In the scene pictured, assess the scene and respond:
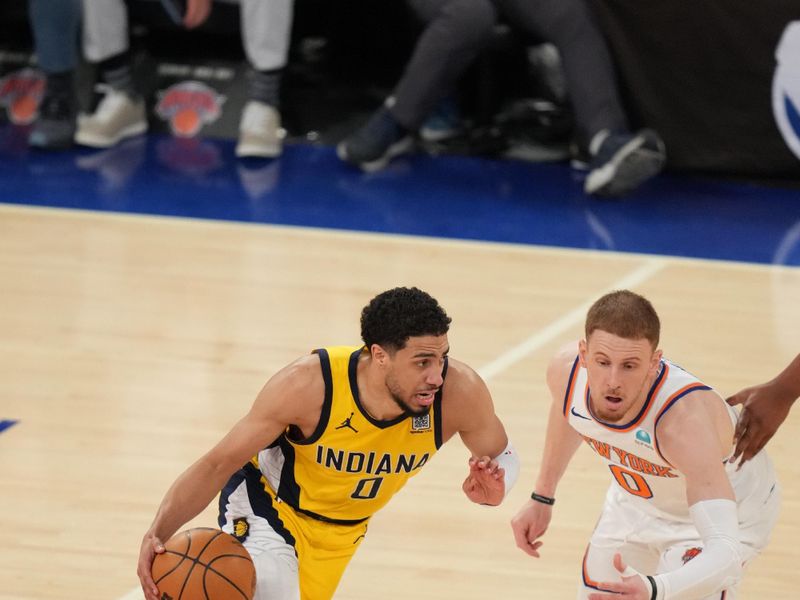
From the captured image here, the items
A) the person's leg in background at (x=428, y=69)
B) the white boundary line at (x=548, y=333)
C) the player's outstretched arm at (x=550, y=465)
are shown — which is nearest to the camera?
the player's outstretched arm at (x=550, y=465)

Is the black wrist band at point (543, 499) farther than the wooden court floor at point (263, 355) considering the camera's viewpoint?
No

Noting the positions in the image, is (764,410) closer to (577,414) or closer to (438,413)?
(577,414)

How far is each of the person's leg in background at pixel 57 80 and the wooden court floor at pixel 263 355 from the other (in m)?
1.35

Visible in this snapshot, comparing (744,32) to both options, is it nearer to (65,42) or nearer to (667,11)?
(667,11)

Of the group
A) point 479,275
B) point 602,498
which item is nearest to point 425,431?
point 602,498

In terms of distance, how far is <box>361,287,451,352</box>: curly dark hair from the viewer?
12.1 ft

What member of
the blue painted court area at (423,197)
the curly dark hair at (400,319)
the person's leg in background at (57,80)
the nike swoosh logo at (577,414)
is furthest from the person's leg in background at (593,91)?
the curly dark hair at (400,319)

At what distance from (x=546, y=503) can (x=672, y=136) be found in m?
5.23

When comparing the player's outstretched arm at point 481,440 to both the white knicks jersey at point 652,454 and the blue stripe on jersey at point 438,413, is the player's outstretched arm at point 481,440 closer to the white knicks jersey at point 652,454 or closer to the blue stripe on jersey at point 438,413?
the blue stripe on jersey at point 438,413

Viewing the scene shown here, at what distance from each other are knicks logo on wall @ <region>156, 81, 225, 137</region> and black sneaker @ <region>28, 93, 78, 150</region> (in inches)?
31.4

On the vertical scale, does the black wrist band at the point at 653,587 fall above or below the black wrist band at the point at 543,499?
above

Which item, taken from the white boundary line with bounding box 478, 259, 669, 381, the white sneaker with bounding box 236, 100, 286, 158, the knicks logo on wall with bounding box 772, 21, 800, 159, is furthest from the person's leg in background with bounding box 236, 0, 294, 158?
the knicks logo on wall with bounding box 772, 21, 800, 159

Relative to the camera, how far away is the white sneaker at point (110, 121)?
938 cm

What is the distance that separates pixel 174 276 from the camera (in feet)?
23.8
